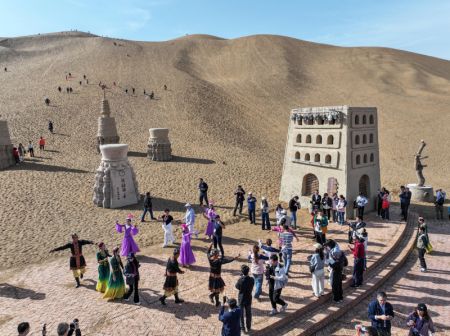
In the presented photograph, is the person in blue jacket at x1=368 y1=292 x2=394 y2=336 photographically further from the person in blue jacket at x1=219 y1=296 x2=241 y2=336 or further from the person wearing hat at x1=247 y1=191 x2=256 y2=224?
the person wearing hat at x1=247 y1=191 x2=256 y2=224

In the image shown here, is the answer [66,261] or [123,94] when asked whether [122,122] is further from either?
[66,261]

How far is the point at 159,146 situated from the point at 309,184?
13.7 metres

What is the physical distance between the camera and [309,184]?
1873 cm

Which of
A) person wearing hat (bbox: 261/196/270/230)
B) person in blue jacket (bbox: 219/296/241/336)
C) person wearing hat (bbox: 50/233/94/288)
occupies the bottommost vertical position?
person in blue jacket (bbox: 219/296/241/336)

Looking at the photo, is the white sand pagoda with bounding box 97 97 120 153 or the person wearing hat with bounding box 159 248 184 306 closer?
the person wearing hat with bounding box 159 248 184 306

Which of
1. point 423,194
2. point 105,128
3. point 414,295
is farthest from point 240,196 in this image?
point 105,128

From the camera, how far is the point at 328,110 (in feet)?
55.6

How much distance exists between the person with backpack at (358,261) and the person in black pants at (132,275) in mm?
6231

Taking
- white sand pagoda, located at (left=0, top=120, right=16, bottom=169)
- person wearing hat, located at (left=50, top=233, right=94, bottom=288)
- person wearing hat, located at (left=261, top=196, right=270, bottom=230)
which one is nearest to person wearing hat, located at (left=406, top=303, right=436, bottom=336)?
person wearing hat, located at (left=50, top=233, right=94, bottom=288)

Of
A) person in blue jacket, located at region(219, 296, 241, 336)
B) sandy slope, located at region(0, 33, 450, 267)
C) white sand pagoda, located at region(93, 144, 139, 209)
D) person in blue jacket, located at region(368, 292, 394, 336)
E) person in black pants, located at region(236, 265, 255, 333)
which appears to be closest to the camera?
person in blue jacket, located at region(219, 296, 241, 336)

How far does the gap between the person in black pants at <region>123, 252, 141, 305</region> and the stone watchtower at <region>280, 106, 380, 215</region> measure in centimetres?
1093

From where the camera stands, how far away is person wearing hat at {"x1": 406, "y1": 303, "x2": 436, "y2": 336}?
6617 mm

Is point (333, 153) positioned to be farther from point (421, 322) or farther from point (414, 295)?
point (421, 322)

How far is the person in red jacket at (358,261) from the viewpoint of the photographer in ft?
32.5
